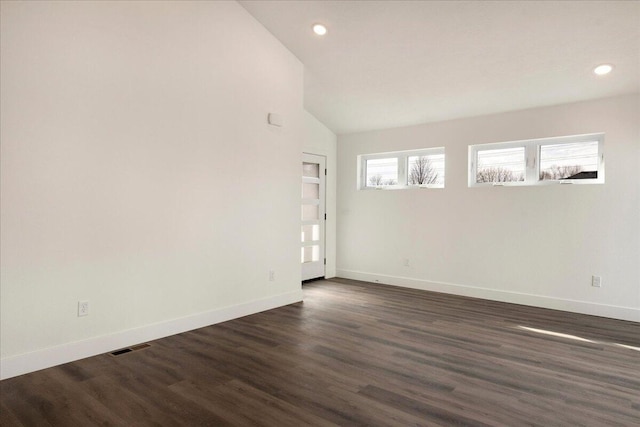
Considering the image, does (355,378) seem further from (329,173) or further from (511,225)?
(329,173)

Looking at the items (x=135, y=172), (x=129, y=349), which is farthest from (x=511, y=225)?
(x=129, y=349)

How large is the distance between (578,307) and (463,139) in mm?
2518

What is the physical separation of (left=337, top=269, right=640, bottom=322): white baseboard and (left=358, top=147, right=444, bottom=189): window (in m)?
1.45

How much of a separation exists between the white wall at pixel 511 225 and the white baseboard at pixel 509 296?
1cm

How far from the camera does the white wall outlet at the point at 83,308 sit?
3.09 meters

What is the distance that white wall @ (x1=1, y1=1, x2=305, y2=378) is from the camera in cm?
280

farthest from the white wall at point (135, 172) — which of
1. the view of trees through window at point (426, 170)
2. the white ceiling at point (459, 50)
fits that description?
the view of trees through window at point (426, 170)

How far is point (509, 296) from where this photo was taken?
5062 millimetres

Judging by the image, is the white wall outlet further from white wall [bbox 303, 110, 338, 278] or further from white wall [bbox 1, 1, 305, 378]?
white wall [bbox 303, 110, 338, 278]

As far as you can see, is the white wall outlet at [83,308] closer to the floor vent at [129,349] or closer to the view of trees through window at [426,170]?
the floor vent at [129,349]

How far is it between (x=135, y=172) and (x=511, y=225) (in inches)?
173

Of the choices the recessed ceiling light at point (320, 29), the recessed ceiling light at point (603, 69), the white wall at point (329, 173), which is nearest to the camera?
the recessed ceiling light at point (603, 69)

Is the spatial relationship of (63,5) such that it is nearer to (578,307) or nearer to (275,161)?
(275,161)

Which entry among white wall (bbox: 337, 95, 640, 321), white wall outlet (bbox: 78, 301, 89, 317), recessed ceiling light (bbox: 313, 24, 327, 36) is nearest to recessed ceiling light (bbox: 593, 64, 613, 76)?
white wall (bbox: 337, 95, 640, 321)
